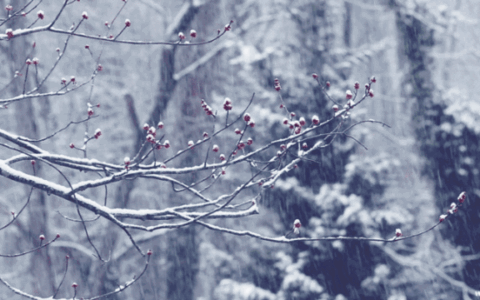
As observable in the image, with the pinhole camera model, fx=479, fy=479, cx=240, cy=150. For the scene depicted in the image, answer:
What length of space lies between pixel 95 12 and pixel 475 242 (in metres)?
9.43

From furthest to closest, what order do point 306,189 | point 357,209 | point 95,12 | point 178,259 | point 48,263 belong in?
point 95,12 < point 178,259 < point 48,263 < point 306,189 < point 357,209

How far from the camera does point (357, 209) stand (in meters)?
6.41

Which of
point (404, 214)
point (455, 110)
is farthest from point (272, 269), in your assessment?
point (455, 110)

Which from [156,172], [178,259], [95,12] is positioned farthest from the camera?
[95,12]

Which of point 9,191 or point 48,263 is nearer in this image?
point 48,263

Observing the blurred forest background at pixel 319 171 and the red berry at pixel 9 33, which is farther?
the blurred forest background at pixel 319 171

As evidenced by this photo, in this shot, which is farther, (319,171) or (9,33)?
(319,171)

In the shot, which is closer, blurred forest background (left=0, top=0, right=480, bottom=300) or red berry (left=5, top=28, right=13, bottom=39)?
red berry (left=5, top=28, right=13, bottom=39)

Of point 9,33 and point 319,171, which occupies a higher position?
point 9,33

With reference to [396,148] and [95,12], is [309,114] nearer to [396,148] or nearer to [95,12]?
[396,148]

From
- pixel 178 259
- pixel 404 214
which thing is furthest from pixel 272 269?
pixel 178 259

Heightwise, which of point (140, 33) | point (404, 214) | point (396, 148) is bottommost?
point (404, 214)

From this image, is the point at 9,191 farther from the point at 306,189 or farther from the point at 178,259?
the point at 306,189

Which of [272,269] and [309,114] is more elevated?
[309,114]
